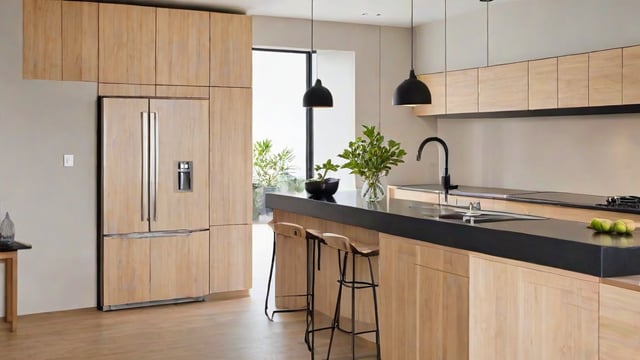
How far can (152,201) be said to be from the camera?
6863mm

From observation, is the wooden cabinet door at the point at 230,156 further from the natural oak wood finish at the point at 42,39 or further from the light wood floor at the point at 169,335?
the natural oak wood finish at the point at 42,39

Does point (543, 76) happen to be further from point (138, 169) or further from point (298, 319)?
point (138, 169)

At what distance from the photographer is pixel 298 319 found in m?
6.29

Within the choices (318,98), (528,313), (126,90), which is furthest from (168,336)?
(528,313)

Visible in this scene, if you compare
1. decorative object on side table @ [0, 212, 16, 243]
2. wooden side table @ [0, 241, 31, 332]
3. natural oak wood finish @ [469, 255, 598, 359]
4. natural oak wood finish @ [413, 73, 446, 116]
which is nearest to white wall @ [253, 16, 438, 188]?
natural oak wood finish @ [413, 73, 446, 116]

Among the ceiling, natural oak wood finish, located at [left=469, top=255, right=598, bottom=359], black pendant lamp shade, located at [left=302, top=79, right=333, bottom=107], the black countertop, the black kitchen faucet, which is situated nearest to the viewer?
the black countertop

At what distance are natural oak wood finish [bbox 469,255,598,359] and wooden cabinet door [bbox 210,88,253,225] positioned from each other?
3.70 metres

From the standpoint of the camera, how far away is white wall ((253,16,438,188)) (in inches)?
316

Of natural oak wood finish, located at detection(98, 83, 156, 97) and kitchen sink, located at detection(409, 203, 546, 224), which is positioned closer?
kitchen sink, located at detection(409, 203, 546, 224)

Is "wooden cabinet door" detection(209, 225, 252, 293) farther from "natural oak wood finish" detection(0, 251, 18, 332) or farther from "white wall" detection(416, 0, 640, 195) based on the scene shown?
"white wall" detection(416, 0, 640, 195)

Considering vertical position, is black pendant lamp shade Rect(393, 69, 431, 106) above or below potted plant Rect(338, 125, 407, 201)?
above

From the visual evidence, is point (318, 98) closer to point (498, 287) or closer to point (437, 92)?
point (437, 92)

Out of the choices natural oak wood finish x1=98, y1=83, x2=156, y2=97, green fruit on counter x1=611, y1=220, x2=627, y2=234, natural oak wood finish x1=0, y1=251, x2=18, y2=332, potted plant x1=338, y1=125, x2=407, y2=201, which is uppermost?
natural oak wood finish x1=98, y1=83, x2=156, y2=97

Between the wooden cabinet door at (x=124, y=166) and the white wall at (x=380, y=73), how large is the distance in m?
1.92
